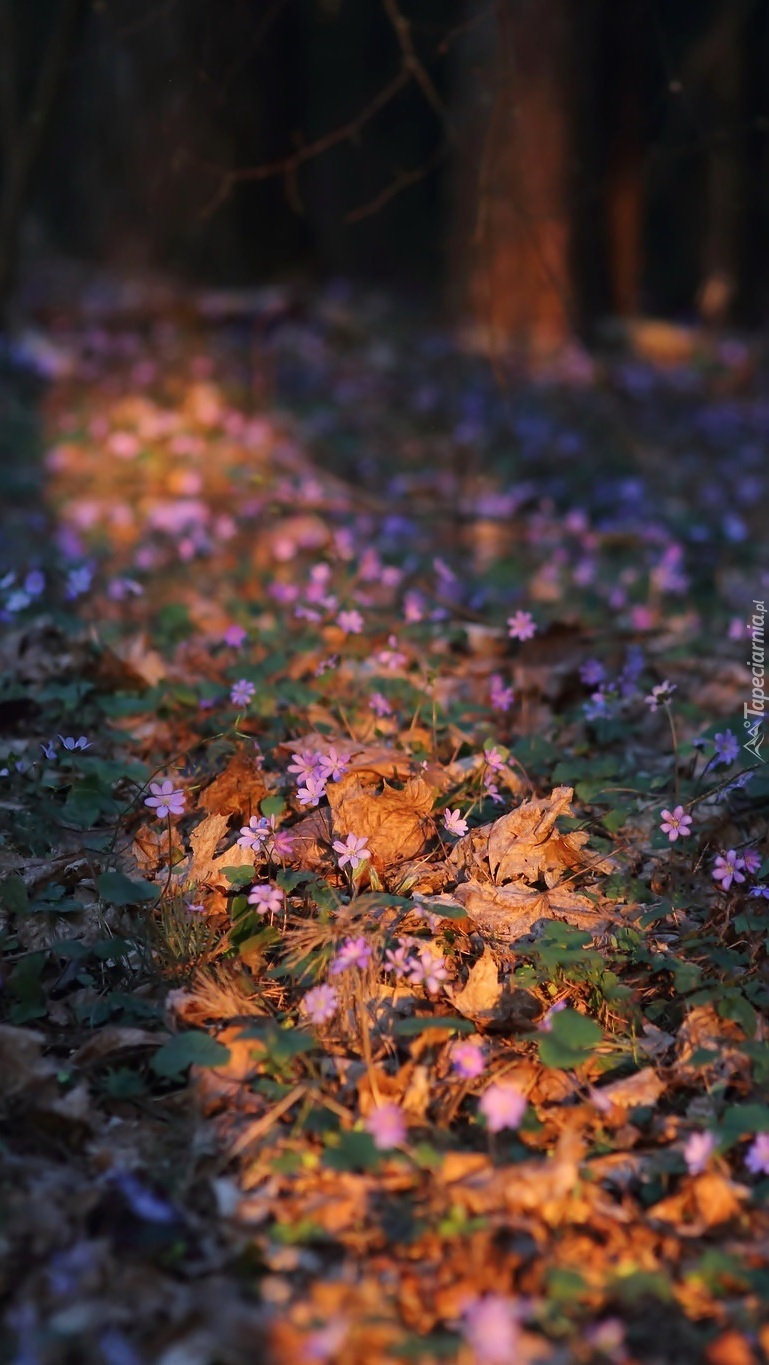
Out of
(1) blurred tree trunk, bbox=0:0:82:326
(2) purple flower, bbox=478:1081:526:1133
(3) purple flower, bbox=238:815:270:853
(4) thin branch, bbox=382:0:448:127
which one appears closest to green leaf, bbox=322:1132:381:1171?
(2) purple flower, bbox=478:1081:526:1133

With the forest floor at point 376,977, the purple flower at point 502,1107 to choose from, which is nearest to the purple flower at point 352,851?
the forest floor at point 376,977

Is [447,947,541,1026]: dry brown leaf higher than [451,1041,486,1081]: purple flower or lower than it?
lower

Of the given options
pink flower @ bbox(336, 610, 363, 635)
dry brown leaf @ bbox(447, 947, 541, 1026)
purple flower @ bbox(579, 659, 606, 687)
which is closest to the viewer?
dry brown leaf @ bbox(447, 947, 541, 1026)

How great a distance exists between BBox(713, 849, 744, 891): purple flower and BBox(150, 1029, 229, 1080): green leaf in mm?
1130

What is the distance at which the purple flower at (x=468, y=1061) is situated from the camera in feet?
7.04

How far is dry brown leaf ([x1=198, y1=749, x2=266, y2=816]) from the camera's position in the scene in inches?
115

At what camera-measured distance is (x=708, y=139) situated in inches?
159

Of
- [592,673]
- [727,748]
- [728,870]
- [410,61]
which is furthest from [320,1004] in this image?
[410,61]

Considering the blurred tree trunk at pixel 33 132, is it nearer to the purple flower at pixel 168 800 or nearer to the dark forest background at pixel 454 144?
the dark forest background at pixel 454 144

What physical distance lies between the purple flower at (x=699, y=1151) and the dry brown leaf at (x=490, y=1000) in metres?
0.47

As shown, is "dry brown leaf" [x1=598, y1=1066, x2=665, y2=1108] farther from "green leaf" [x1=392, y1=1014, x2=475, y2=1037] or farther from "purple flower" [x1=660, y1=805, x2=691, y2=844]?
"purple flower" [x1=660, y1=805, x2=691, y2=844]

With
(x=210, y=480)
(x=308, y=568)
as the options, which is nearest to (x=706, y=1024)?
(x=308, y=568)

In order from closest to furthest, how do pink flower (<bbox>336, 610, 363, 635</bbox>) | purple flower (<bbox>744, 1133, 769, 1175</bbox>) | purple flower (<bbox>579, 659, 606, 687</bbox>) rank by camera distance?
purple flower (<bbox>744, 1133, 769, 1175</bbox>), purple flower (<bbox>579, 659, 606, 687</bbox>), pink flower (<bbox>336, 610, 363, 635</bbox>)

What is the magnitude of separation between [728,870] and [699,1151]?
0.73m
